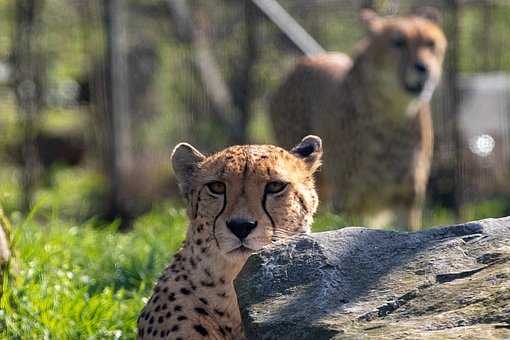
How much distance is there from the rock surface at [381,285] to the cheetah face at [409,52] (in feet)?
14.9

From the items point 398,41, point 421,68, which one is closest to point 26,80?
point 398,41

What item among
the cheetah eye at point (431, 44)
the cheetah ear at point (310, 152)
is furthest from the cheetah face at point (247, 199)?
the cheetah eye at point (431, 44)

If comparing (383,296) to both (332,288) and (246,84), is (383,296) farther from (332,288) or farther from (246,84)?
(246,84)

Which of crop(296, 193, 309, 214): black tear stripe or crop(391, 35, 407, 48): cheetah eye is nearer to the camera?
crop(296, 193, 309, 214): black tear stripe

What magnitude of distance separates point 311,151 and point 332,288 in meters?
1.11

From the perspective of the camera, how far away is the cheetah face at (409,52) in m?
7.54

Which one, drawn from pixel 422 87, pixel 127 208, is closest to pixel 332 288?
pixel 422 87

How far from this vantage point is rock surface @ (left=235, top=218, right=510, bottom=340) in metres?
2.63

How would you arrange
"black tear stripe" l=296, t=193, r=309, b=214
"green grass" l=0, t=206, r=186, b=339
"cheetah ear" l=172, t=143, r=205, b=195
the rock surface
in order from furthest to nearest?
1. "green grass" l=0, t=206, r=186, b=339
2. "cheetah ear" l=172, t=143, r=205, b=195
3. "black tear stripe" l=296, t=193, r=309, b=214
4. the rock surface

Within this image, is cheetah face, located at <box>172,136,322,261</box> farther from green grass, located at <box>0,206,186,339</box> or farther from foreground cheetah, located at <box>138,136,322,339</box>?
green grass, located at <box>0,206,186,339</box>

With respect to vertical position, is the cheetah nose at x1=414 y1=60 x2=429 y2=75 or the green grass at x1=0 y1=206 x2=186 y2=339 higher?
the cheetah nose at x1=414 y1=60 x2=429 y2=75

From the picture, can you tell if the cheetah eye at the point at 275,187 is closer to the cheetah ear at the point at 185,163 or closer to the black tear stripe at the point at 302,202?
the black tear stripe at the point at 302,202

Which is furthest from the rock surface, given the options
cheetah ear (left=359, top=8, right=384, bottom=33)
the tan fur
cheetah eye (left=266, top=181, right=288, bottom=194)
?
cheetah ear (left=359, top=8, right=384, bottom=33)

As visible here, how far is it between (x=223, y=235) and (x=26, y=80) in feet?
17.6
